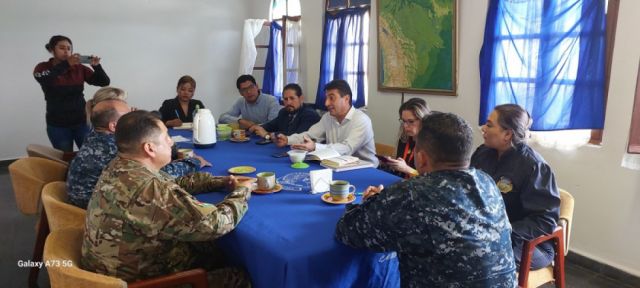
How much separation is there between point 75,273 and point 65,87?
304 centimetres

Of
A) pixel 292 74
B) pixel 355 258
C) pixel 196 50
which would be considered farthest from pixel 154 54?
pixel 355 258

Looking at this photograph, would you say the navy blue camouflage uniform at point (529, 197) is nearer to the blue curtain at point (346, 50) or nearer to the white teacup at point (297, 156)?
the white teacup at point (297, 156)

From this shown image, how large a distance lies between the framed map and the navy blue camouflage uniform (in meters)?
1.56

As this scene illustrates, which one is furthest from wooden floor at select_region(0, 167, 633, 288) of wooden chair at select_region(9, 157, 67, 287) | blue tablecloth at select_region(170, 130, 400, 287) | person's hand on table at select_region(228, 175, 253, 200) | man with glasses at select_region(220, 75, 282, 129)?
man with glasses at select_region(220, 75, 282, 129)

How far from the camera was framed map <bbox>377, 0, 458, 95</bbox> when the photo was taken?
3.16 meters

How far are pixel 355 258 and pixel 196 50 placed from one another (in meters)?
5.08

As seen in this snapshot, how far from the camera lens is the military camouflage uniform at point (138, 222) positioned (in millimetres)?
1215


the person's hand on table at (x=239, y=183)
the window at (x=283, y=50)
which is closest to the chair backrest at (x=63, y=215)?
the person's hand on table at (x=239, y=183)

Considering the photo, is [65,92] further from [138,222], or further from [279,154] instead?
[138,222]

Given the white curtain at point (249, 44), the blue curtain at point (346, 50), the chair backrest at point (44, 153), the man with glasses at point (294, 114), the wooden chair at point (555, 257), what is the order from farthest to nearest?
the white curtain at point (249, 44)
the blue curtain at point (346, 50)
the man with glasses at point (294, 114)
the chair backrest at point (44, 153)
the wooden chair at point (555, 257)

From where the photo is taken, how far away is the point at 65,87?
11.8ft

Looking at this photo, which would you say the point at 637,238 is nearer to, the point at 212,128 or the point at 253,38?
the point at 212,128

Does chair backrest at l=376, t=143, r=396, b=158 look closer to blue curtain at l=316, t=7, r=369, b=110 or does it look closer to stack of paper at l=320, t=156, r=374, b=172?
stack of paper at l=320, t=156, r=374, b=172

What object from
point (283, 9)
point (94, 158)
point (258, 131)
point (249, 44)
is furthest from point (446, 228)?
point (283, 9)
